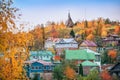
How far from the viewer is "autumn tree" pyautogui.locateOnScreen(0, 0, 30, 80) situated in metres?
3.71

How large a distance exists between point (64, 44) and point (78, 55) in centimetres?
60

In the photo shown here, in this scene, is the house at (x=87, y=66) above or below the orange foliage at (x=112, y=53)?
below

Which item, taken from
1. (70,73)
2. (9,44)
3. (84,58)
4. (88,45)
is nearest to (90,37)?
(88,45)

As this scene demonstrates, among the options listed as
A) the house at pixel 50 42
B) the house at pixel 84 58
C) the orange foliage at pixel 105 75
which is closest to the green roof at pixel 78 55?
the house at pixel 84 58

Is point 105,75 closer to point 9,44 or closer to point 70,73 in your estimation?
point 70,73

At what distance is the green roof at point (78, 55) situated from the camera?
299 inches

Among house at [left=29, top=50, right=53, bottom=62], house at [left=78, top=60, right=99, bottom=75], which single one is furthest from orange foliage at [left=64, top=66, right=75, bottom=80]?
house at [left=29, top=50, right=53, bottom=62]

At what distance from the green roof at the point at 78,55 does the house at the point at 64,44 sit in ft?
0.48

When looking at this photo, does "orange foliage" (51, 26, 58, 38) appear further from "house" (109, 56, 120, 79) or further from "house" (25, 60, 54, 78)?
"house" (109, 56, 120, 79)

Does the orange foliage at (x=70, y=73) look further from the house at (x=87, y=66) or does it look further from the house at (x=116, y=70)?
the house at (x=116, y=70)

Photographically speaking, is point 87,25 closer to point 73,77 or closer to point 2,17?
point 73,77

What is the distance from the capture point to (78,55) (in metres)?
7.63

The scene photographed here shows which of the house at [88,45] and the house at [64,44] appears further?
the house at [64,44]

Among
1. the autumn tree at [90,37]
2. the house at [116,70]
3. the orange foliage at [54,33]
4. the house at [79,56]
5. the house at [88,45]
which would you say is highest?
the orange foliage at [54,33]
